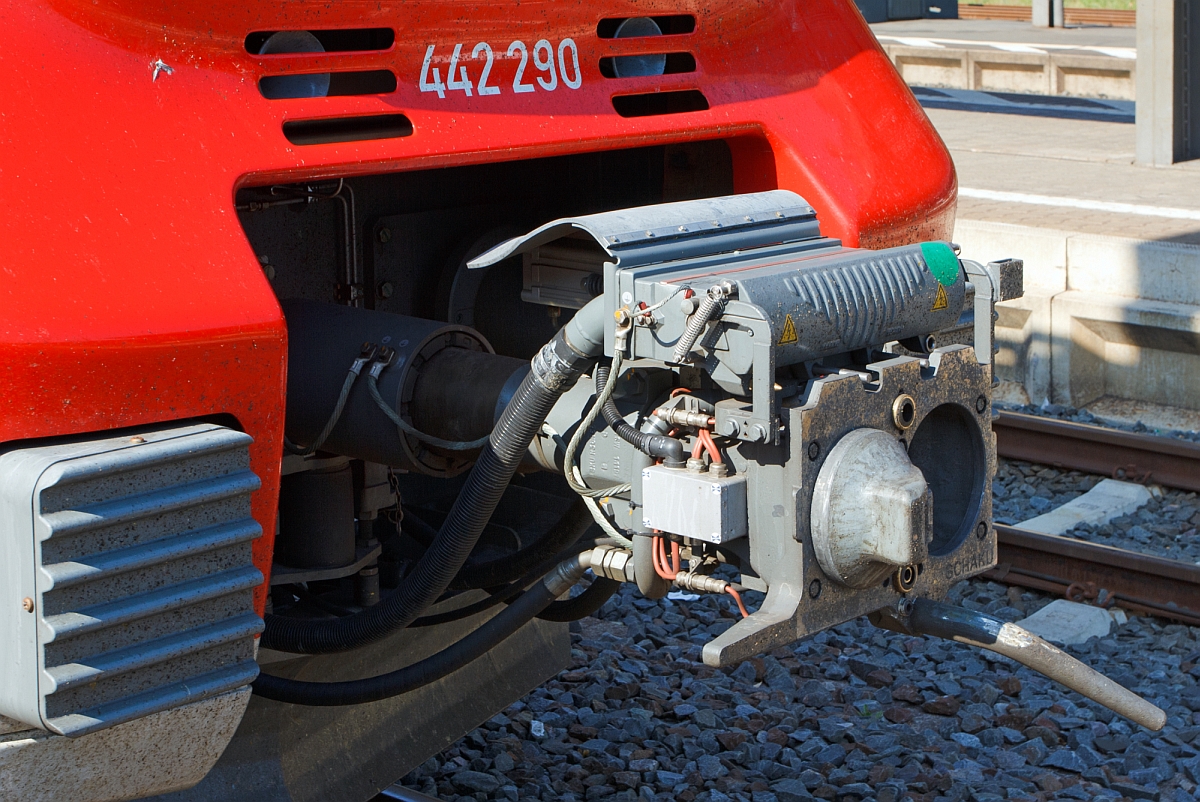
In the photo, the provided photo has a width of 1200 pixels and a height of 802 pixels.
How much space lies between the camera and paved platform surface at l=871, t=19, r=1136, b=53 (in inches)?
742

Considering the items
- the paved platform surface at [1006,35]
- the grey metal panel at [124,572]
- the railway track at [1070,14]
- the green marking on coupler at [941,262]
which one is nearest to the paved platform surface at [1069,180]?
the paved platform surface at [1006,35]

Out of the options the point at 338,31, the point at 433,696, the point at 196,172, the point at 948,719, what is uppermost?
the point at 338,31

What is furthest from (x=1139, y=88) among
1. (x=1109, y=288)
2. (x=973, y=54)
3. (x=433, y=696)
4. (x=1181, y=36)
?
(x=433, y=696)

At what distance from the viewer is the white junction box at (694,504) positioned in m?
2.40

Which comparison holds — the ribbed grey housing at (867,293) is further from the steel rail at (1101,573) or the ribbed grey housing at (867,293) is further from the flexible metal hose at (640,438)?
the steel rail at (1101,573)

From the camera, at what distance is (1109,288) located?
7.69 m

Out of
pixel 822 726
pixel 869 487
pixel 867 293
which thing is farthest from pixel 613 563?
pixel 822 726

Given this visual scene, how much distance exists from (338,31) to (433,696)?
1.75 metres

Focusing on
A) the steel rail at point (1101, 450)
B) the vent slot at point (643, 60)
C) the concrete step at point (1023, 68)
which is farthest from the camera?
the concrete step at point (1023, 68)

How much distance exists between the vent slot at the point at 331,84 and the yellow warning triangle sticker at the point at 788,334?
842 mm

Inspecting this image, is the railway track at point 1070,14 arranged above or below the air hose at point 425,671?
above

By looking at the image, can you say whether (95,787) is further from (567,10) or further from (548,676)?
(548,676)

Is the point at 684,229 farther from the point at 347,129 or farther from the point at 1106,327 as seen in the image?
the point at 1106,327

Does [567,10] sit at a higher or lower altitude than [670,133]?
higher
